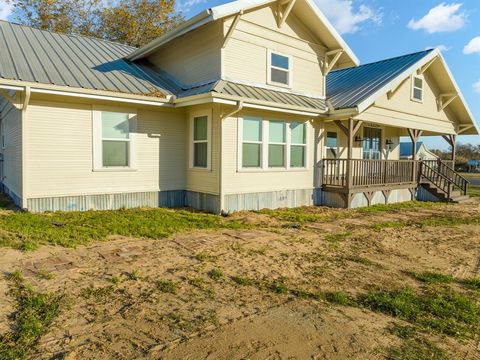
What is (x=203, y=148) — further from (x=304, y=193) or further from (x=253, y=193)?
(x=304, y=193)

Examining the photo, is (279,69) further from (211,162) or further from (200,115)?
(211,162)

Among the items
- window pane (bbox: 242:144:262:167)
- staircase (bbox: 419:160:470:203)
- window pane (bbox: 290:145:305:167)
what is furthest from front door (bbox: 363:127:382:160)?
window pane (bbox: 242:144:262:167)

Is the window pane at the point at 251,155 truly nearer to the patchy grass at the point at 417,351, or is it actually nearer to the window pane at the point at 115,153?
the window pane at the point at 115,153

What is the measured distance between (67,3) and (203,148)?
20.3 m

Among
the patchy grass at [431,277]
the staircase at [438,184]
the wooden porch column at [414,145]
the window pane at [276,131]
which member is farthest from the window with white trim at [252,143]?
the staircase at [438,184]

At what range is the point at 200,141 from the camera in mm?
10539

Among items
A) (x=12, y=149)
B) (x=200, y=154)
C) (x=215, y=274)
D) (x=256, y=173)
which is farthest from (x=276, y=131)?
(x=12, y=149)

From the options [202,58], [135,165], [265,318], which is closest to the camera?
[265,318]

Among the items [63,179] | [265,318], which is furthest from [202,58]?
[265,318]

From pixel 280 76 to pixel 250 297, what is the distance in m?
9.01

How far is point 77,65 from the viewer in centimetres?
1012

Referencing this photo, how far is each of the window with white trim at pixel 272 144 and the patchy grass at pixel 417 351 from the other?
7397 millimetres

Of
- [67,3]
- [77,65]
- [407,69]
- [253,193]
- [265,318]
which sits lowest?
[265,318]

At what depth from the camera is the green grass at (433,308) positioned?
3609 millimetres
